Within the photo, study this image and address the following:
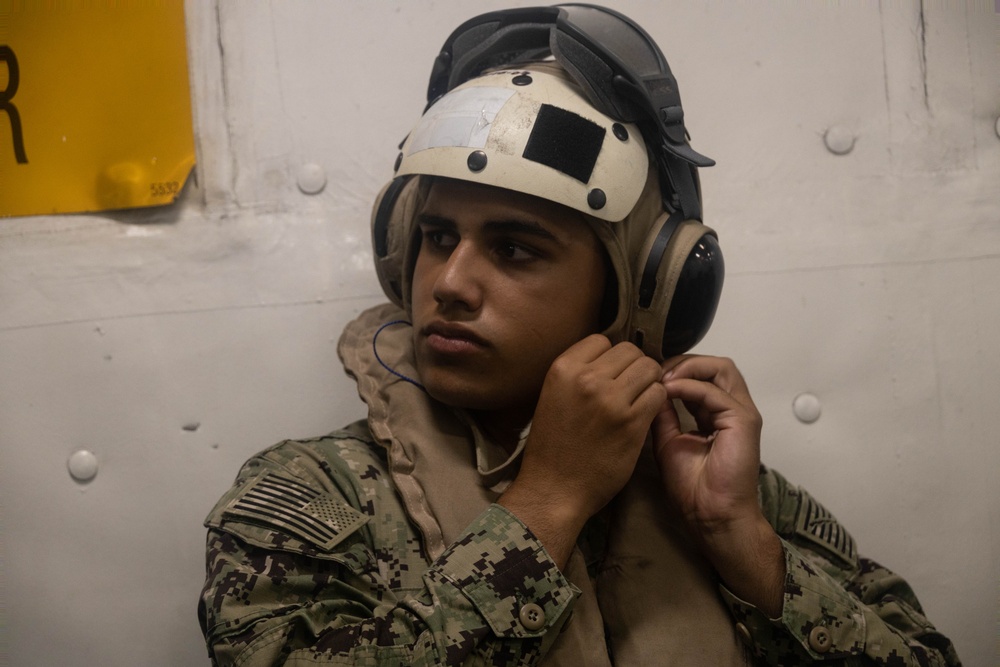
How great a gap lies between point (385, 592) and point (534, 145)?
56 centimetres

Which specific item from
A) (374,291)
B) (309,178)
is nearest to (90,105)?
(309,178)

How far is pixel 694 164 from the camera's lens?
1.16m

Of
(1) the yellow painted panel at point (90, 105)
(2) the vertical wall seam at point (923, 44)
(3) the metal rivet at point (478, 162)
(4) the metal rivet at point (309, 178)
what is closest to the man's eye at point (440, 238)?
(3) the metal rivet at point (478, 162)

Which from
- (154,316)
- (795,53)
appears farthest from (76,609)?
(795,53)

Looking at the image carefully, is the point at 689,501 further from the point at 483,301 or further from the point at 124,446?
the point at 124,446

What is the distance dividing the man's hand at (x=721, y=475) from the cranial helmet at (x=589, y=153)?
74 mm

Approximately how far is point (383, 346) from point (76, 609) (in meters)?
0.70

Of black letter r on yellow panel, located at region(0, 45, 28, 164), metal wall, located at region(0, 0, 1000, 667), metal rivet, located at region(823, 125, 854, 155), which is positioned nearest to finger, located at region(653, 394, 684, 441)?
metal wall, located at region(0, 0, 1000, 667)

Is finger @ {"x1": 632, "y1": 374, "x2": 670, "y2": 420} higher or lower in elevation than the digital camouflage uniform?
higher

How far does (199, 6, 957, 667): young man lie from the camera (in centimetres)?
98

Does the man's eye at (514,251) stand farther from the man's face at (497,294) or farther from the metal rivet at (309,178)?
the metal rivet at (309,178)

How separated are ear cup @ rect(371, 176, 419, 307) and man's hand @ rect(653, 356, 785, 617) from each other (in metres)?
0.40

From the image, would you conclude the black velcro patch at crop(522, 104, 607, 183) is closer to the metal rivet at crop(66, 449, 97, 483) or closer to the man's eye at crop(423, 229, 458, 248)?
the man's eye at crop(423, 229, 458, 248)

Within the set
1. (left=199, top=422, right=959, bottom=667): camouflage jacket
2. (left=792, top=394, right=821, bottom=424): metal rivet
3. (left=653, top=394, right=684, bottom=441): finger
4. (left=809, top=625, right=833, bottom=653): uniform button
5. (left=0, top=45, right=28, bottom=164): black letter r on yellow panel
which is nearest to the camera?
(left=199, top=422, right=959, bottom=667): camouflage jacket
